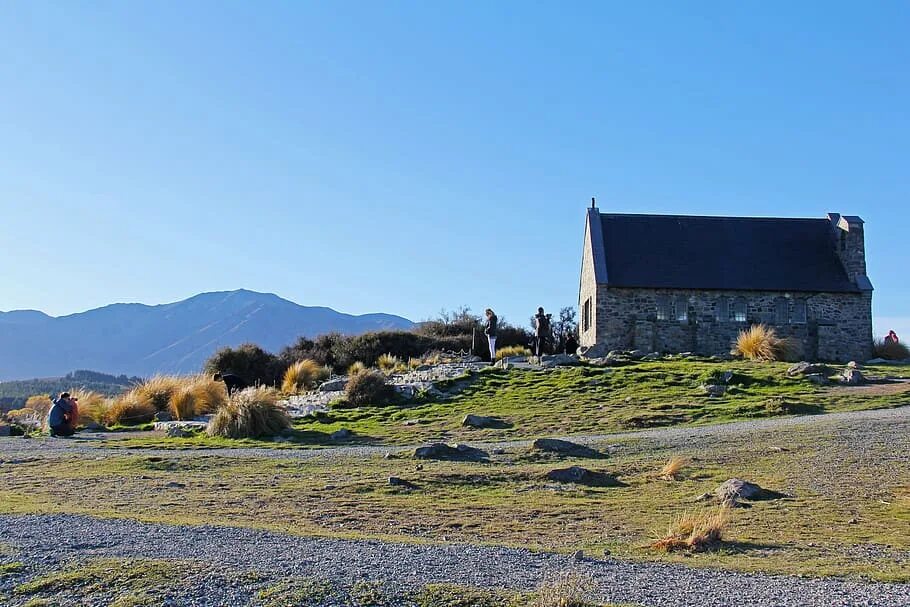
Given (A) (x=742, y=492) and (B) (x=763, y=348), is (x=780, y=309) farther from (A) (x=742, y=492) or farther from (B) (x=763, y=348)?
(A) (x=742, y=492)

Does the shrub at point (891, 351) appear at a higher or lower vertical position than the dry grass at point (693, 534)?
higher

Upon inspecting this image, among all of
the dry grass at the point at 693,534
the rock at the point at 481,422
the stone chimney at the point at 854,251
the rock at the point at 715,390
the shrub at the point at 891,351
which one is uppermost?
the stone chimney at the point at 854,251

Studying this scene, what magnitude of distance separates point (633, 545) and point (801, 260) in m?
30.5

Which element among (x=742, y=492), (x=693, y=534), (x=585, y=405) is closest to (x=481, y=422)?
(x=585, y=405)

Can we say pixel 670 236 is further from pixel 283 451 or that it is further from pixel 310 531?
pixel 310 531

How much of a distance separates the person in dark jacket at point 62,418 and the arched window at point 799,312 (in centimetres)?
2544

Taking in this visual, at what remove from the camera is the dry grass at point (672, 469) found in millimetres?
13867

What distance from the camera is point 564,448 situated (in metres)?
16.4

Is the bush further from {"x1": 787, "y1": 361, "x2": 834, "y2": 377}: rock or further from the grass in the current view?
the grass

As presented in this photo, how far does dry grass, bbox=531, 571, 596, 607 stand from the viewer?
269 inches

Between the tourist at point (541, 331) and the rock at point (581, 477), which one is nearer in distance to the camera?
the rock at point (581, 477)

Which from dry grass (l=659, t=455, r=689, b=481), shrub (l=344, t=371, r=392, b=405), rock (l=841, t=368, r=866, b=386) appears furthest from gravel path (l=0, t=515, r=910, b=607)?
rock (l=841, t=368, r=866, b=386)

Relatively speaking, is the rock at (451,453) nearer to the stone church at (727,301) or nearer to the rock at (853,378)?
the rock at (853,378)

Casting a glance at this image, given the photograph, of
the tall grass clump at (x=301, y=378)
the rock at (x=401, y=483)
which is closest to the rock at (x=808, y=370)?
the rock at (x=401, y=483)
